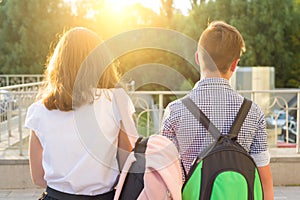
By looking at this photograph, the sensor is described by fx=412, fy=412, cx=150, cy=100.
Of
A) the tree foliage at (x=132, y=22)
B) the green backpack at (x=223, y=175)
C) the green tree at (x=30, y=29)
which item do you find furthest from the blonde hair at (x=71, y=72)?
the green tree at (x=30, y=29)

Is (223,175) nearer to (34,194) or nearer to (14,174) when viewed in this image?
(34,194)

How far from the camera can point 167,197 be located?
4.52 feet

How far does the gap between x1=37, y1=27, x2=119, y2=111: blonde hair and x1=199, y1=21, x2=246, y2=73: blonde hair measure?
0.42m

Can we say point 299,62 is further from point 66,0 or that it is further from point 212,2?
point 66,0

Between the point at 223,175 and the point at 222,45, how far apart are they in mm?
472

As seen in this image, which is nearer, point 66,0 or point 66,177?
point 66,177

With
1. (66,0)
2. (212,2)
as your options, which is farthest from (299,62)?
(66,0)

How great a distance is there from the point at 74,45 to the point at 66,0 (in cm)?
1741

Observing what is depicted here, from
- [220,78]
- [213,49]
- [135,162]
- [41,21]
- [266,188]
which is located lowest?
[266,188]

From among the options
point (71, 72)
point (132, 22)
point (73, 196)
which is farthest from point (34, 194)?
point (132, 22)

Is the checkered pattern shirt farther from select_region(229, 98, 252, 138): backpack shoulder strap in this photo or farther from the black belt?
the black belt

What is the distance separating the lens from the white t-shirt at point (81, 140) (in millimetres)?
1607

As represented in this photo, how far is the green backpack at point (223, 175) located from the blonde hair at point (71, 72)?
1.67ft

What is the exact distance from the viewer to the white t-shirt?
1607 mm
